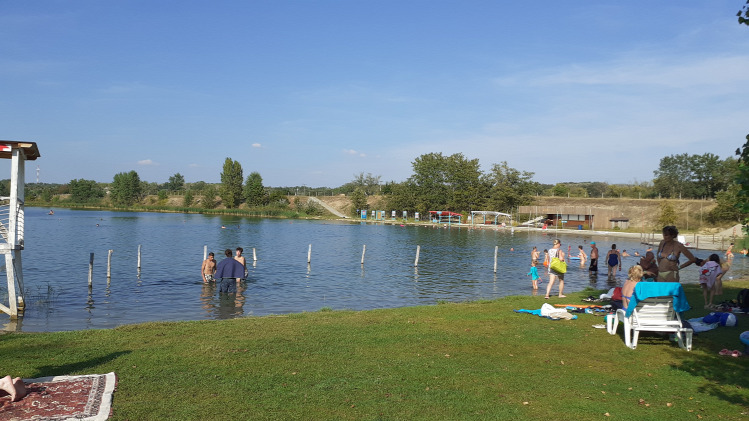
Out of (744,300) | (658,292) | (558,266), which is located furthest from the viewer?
(558,266)

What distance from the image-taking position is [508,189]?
9856 centimetres

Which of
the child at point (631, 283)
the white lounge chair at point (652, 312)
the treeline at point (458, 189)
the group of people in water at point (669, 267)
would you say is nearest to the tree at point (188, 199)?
the treeline at point (458, 189)

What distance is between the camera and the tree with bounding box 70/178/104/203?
494ft

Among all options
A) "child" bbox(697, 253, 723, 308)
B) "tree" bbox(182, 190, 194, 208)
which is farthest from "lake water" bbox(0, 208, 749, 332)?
"tree" bbox(182, 190, 194, 208)

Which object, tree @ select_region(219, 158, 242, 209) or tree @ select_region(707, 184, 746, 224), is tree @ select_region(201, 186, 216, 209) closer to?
tree @ select_region(219, 158, 242, 209)

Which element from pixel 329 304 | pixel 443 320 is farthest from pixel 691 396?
pixel 329 304

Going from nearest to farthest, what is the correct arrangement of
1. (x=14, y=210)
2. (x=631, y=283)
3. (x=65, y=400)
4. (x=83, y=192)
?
(x=65, y=400) < (x=631, y=283) < (x=14, y=210) < (x=83, y=192)

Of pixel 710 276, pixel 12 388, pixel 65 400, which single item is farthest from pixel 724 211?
pixel 12 388

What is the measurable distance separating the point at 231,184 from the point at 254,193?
955 centimetres

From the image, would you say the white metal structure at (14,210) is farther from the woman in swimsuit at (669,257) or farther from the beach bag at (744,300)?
the beach bag at (744,300)

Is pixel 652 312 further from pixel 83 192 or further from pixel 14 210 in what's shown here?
pixel 83 192

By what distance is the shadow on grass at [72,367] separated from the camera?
293 inches

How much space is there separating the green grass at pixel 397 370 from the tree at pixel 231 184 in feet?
405

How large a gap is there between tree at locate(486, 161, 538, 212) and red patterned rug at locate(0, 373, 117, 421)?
9550 centimetres
